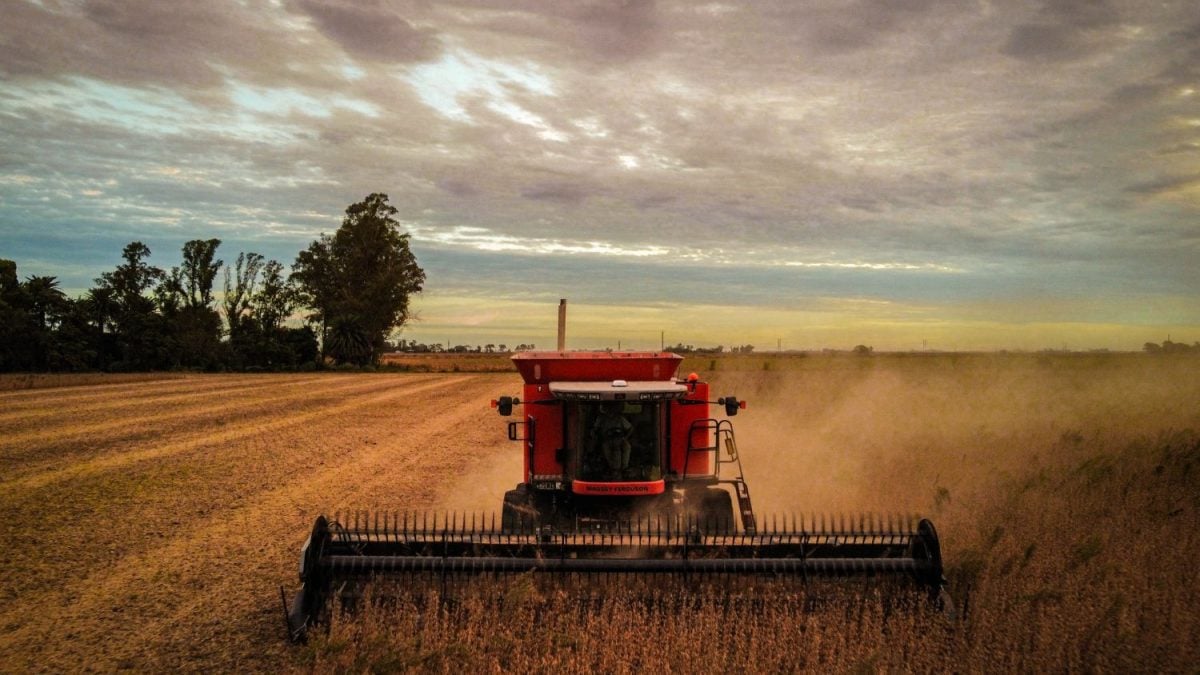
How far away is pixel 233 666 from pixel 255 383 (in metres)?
41.0

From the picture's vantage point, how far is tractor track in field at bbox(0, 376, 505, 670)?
696 centimetres

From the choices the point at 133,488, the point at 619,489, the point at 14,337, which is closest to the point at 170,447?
the point at 133,488

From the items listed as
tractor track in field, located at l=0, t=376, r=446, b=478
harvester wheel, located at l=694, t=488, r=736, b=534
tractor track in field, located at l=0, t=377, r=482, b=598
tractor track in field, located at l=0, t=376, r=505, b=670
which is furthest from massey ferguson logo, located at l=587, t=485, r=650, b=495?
tractor track in field, located at l=0, t=376, r=446, b=478

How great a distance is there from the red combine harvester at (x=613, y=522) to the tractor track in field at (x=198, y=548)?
3.51 feet

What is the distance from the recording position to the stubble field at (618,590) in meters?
6.17

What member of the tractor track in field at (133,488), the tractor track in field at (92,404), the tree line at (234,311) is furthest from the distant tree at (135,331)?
the tractor track in field at (133,488)

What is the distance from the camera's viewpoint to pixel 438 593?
6590 millimetres

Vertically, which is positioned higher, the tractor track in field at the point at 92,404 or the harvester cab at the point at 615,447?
the harvester cab at the point at 615,447

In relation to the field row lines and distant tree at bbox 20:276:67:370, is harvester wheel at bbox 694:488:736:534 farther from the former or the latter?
distant tree at bbox 20:276:67:370

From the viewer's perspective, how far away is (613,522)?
8258 millimetres

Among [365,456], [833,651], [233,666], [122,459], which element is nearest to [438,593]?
[233,666]

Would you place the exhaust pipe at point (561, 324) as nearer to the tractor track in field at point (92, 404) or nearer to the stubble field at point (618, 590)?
the stubble field at point (618, 590)

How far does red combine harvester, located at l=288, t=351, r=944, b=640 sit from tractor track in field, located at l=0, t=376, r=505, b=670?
107cm

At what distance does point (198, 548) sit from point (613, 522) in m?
5.54
